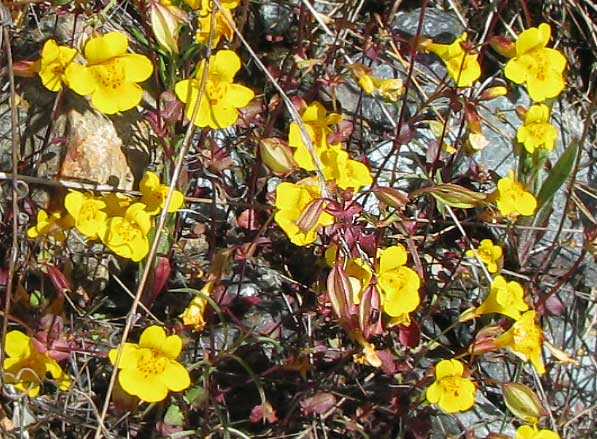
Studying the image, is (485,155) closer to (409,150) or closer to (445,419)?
(409,150)

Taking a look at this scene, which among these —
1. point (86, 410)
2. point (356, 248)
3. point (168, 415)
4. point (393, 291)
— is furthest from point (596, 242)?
point (86, 410)

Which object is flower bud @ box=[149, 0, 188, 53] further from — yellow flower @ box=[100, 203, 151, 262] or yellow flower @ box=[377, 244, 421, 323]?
yellow flower @ box=[377, 244, 421, 323]

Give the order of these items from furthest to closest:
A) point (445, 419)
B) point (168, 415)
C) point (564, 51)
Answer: point (564, 51) < point (445, 419) < point (168, 415)

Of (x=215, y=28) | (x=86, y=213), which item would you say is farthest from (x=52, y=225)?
(x=215, y=28)

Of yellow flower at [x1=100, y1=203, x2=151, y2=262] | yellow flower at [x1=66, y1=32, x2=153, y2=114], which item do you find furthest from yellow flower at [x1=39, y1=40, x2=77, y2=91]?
yellow flower at [x1=100, y1=203, x2=151, y2=262]

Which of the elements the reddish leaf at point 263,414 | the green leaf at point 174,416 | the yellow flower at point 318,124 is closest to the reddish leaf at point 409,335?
the reddish leaf at point 263,414

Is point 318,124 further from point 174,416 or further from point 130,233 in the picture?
A: point 174,416

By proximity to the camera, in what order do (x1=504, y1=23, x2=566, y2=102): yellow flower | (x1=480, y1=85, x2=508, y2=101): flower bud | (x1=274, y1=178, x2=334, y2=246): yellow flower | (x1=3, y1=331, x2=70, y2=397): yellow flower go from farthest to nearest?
(x1=480, y1=85, x2=508, y2=101): flower bud < (x1=504, y1=23, x2=566, y2=102): yellow flower < (x1=3, y1=331, x2=70, y2=397): yellow flower < (x1=274, y1=178, x2=334, y2=246): yellow flower
